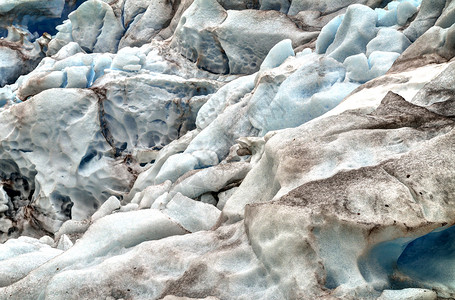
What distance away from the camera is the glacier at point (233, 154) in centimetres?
335

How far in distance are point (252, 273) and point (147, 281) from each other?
A: 3.49ft

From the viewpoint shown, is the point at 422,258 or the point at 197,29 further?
the point at 197,29

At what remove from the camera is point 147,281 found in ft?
13.3

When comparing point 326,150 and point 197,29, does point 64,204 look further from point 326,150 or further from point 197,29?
point 326,150

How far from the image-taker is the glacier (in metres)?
3.35

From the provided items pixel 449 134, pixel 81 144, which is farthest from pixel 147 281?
pixel 81 144

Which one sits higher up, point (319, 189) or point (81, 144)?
point (319, 189)

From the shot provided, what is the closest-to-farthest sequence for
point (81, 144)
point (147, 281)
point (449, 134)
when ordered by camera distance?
point (449, 134) → point (147, 281) → point (81, 144)

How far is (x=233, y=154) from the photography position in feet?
26.1

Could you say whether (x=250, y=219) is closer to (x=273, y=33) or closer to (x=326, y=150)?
(x=326, y=150)

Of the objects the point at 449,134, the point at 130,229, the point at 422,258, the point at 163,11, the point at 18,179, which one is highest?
the point at 449,134

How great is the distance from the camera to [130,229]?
4930mm

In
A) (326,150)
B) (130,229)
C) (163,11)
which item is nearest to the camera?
(326,150)

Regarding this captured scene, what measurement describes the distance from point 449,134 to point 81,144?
8.67 m
